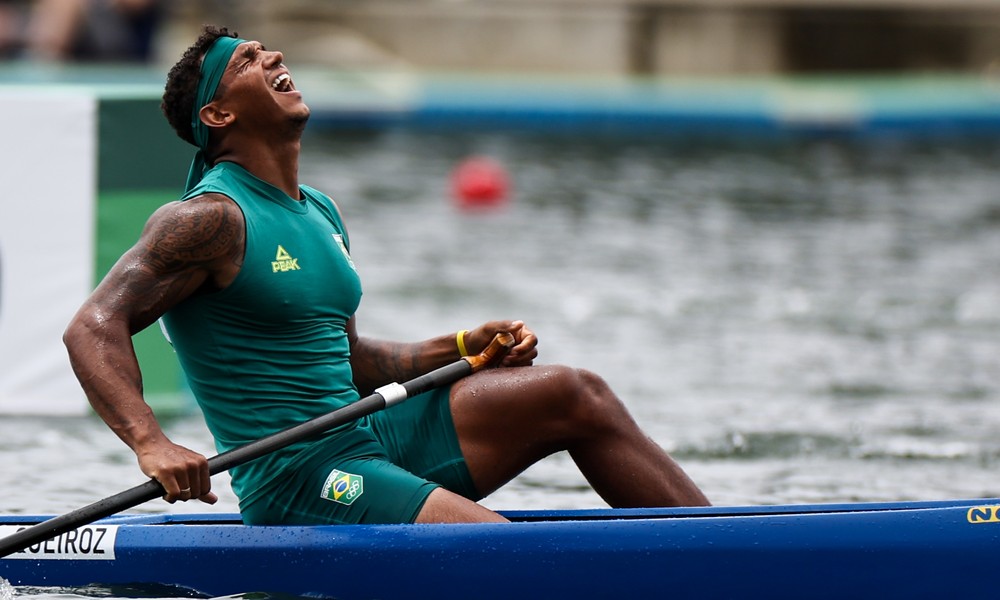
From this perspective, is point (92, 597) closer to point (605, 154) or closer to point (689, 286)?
point (689, 286)

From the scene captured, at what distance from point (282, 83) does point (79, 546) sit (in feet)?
4.11

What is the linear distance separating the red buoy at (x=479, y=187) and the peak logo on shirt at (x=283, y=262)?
960 centimetres

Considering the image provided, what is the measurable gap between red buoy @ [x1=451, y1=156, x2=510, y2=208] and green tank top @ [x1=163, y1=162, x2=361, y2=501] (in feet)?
31.2

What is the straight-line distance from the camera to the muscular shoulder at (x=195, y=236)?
3.92 m

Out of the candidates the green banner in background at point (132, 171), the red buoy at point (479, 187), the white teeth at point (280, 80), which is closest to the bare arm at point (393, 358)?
the white teeth at point (280, 80)

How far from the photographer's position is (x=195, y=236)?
154 inches

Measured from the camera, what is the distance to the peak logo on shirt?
13.3 feet

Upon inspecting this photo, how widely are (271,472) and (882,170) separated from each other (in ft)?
39.3

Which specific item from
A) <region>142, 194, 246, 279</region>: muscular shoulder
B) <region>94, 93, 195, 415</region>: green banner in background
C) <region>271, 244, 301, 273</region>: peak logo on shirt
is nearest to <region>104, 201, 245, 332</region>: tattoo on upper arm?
<region>142, 194, 246, 279</region>: muscular shoulder

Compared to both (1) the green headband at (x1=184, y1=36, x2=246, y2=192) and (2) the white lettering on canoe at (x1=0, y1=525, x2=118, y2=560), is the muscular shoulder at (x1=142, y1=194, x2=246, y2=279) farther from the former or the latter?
(2) the white lettering on canoe at (x1=0, y1=525, x2=118, y2=560)

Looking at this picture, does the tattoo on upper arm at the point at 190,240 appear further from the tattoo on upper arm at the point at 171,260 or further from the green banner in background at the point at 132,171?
the green banner in background at the point at 132,171

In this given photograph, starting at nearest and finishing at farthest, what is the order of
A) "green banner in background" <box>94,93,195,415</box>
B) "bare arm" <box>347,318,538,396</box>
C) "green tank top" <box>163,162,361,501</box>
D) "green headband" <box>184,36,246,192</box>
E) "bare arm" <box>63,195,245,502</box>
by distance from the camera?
"bare arm" <box>63,195,245,502</box>, "green tank top" <box>163,162,361,501</box>, "green headband" <box>184,36,246,192</box>, "bare arm" <box>347,318,538,396</box>, "green banner in background" <box>94,93,195,415</box>

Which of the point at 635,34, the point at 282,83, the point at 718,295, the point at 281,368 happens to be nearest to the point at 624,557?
the point at 281,368

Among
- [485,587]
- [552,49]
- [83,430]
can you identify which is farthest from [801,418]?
[552,49]
